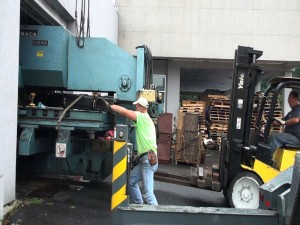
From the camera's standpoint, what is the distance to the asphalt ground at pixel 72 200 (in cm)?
562

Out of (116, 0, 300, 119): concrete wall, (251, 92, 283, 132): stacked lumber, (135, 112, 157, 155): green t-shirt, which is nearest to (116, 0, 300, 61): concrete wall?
(116, 0, 300, 119): concrete wall

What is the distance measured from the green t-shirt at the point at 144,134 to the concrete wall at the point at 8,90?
192 centimetres

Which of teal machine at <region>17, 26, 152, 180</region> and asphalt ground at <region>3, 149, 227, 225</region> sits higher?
teal machine at <region>17, 26, 152, 180</region>

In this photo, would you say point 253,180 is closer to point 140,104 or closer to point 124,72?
point 140,104

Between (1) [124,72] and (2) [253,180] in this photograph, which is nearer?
(2) [253,180]

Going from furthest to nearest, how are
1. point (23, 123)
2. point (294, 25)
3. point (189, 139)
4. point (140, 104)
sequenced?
point (294, 25)
point (189, 139)
point (23, 123)
point (140, 104)

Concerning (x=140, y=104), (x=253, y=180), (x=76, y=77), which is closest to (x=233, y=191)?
(x=253, y=180)

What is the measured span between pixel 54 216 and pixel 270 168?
3.59 meters

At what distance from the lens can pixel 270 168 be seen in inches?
261

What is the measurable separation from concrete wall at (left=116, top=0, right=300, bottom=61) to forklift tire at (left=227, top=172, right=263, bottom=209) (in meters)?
10.8

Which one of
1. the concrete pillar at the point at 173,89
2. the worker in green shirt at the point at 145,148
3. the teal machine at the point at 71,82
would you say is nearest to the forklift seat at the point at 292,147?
the worker in green shirt at the point at 145,148

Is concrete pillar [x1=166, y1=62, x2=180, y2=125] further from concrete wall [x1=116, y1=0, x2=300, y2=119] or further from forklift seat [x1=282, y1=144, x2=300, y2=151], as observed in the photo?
forklift seat [x1=282, y1=144, x2=300, y2=151]

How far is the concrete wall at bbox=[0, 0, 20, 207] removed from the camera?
5609mm

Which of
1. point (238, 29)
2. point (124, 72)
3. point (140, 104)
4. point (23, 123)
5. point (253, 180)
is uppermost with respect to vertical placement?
point (238, 29)
